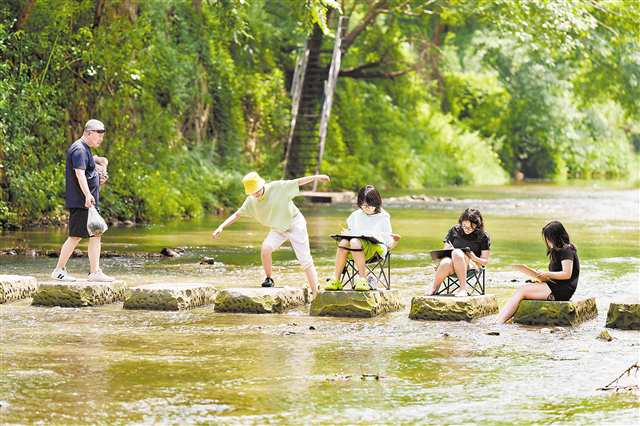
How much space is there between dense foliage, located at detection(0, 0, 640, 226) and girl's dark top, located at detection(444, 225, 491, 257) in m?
5.18

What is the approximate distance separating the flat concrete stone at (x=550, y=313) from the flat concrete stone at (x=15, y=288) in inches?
201

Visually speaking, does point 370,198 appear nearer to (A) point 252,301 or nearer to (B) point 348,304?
(B) point 348,304

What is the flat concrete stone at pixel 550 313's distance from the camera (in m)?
12.1

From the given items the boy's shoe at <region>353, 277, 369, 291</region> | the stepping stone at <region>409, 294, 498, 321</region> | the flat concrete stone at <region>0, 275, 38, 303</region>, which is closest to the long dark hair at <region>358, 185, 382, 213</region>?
the boy's shoe at <region>353, 277, 369, 291</region>

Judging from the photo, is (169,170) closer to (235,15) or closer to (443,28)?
(235,15)

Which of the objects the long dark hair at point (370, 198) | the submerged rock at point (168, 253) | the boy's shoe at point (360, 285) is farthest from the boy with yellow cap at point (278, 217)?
the submerged rock at point (168, 253)

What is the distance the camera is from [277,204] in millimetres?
14070

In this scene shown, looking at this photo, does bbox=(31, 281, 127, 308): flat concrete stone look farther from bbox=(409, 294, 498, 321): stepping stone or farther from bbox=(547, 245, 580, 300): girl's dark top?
bbox=(547, 245, 580, 300): girl's dark top

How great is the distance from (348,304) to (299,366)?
298cm

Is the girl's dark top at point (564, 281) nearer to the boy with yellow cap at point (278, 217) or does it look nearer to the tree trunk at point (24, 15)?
the boy with yellow cap at point (278, 217)

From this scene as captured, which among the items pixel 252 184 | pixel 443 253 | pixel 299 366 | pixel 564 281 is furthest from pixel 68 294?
pixel 564 281

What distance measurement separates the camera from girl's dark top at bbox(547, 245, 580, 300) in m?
12.4

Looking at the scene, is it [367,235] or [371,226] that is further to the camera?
[371,226]

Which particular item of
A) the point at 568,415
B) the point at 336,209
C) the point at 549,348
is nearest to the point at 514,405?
the point at 568,415
